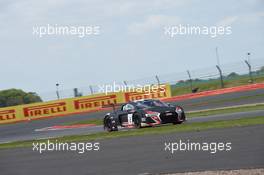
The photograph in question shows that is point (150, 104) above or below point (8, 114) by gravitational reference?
above

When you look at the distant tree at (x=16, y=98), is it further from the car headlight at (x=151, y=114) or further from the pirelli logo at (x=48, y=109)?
the car headlight at (x=151, y=114)

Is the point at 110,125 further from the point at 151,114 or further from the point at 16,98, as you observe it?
the point at 16,98

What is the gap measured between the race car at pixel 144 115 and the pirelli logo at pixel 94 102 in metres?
15.6

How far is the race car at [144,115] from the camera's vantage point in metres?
21.4

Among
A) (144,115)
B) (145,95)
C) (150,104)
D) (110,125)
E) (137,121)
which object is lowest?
(110,125)

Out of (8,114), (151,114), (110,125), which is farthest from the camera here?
(8,114)

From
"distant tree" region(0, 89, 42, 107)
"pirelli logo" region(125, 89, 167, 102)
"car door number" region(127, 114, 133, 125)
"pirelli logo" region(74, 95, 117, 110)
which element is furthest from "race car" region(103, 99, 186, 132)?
Result: "distant tree" region(0, 89, 42, 107)

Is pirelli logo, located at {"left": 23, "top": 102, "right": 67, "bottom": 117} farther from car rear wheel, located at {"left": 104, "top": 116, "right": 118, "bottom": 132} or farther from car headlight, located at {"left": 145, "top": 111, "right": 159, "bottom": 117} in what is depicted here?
car headlight, located at {"left": 145, "top": 111, "right": 159, "bottom": 117}

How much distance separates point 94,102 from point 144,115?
1807cm

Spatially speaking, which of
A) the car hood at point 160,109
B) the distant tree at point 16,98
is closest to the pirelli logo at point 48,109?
the distant tree at point 16,98

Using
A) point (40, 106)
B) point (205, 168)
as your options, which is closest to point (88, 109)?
point (40, 106)

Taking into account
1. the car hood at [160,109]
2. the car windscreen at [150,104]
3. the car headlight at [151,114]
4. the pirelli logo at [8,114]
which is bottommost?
the pirelli logo at [8,114]

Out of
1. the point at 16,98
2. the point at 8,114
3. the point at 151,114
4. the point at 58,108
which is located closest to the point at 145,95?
the point at 58,108

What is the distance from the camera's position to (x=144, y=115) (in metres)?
21.6
